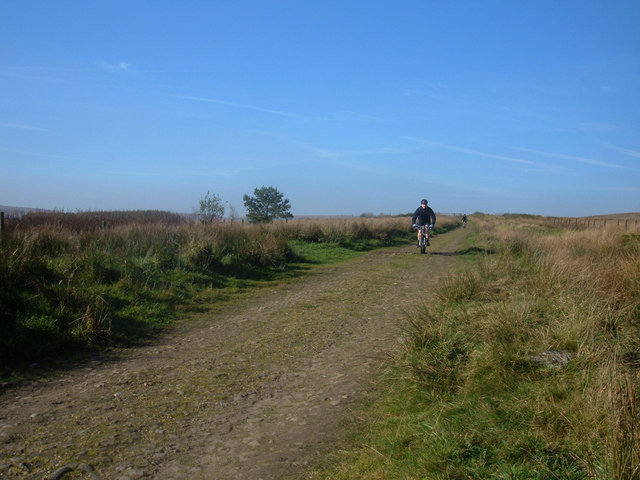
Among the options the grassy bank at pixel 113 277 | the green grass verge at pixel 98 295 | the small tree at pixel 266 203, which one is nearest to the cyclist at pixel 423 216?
the grassy bank at pixel 113 277

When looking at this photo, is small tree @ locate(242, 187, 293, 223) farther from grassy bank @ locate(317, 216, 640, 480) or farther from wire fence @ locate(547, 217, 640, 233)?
grassy bank @ locate(317, 216, 640, 480)

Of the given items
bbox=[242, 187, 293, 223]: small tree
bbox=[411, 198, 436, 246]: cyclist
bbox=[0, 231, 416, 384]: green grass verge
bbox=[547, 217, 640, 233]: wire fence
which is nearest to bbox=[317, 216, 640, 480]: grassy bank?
bbox=[0, 231, 416, 384]: green grass verge

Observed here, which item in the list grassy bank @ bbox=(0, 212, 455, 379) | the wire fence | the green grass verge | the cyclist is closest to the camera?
the green grass verge

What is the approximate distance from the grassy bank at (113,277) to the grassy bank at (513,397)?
4.08m

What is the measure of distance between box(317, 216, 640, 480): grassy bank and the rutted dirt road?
51 centimetres

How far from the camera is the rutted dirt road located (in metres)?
3.36

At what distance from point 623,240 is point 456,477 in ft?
40.6

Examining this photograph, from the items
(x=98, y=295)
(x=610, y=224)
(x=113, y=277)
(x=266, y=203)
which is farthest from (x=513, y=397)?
(x=266, y=203)

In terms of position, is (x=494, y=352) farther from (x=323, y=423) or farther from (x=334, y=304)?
(x=334, y=304)

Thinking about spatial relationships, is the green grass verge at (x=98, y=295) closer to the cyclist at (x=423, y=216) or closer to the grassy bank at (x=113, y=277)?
the grassy bank at (x=113, y=277)

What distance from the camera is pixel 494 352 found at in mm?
4453

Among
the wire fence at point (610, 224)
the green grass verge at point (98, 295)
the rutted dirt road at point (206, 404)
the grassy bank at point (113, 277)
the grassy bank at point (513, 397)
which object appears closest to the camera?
the grassy bank at point (513, 397)

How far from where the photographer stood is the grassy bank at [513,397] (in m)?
2.81

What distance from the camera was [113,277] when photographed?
9.18 m
